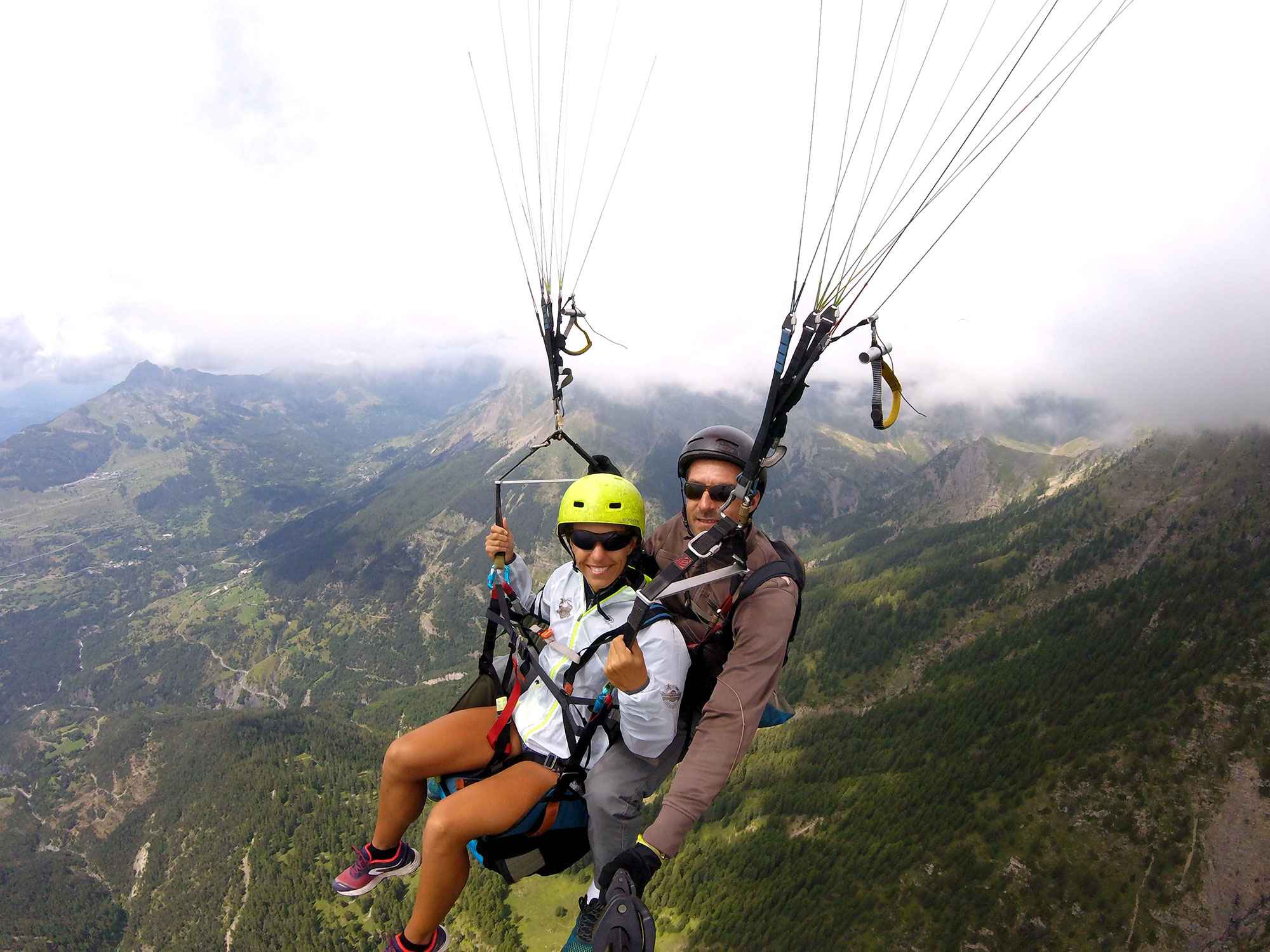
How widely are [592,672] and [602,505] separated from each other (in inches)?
76.6

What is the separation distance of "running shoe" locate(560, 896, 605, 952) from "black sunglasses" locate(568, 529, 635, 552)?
11.2ft

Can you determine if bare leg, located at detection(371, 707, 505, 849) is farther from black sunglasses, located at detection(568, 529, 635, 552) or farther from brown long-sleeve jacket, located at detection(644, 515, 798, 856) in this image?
brown long-sleeve jacket, located at detection(644, 515, 798, 856)

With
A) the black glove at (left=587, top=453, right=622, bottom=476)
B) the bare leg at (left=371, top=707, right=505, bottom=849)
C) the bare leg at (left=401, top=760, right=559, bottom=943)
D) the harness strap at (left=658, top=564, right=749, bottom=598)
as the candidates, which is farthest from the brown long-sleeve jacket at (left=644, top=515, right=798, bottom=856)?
the black glove at (left=587, top=453, right=622, bottom=476)

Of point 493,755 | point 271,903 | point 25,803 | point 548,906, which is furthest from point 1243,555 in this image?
point 25,803

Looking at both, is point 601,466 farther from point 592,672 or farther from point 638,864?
point 638,864

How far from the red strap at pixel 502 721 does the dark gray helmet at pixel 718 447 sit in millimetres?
3542

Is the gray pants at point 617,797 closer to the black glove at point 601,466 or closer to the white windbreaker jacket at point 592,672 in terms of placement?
the white windbreaker jacket at point 592,672

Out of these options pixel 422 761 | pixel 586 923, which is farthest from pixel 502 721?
pixel 586 923

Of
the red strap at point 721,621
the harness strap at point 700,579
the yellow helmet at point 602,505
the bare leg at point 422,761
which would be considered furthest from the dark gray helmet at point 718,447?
the bare leg at point 422,761

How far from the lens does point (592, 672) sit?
6.24 meters

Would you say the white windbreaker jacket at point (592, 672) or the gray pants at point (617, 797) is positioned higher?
the white windbreaker jacket at point (592, 672)

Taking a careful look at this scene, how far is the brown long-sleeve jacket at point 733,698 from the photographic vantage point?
470cm

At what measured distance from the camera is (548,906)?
271 feet

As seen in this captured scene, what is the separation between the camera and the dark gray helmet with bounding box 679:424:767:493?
6.73 meters
